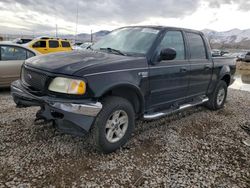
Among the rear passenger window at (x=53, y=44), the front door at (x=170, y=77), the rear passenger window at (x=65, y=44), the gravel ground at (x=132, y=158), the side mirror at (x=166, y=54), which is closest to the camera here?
the gravel ground at (x=132, y=158)

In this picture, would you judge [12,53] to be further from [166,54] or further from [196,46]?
[196,46]

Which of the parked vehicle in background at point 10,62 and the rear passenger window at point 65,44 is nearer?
the parked vehicle in background at point 10,62

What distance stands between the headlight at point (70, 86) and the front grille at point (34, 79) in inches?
8.6

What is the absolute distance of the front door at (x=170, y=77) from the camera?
3.72 m

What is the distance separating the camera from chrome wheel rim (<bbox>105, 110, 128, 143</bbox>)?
10.5 feet

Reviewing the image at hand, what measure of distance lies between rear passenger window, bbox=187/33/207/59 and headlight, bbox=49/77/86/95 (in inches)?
105

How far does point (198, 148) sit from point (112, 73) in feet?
6.26

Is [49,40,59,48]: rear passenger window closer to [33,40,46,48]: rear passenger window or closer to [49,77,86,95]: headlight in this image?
[33,40,46,48]: rear passenger window

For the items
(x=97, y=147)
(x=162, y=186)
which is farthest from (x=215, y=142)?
(x=97, y=147)

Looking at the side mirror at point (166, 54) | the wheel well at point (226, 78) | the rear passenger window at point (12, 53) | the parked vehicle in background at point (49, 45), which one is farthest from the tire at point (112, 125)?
the parked vehicle in background at point (49, 45)

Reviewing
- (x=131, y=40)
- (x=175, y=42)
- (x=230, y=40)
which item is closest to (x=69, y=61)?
(x=131, y=40)

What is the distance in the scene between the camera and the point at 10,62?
6.40 meters

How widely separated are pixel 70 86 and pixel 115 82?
59 centimetres

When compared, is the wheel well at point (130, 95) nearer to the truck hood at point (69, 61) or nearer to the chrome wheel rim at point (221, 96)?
the truck hood at point (69, 61)
